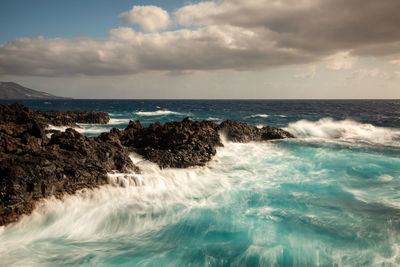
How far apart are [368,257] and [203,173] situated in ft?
24.7

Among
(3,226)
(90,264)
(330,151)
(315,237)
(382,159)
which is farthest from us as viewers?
(330,151)

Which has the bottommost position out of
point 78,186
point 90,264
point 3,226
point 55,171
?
point 90,264

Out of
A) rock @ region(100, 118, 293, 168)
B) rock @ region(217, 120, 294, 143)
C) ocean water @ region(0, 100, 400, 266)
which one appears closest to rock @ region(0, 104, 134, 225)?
ocean water @ region(0, 100, 400, 266)

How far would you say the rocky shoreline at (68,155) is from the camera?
6.97 metres

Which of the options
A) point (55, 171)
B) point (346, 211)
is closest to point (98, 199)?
point (55, 171)

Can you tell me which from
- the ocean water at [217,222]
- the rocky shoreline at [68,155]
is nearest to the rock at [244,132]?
the rocky shoreline at [68,155]

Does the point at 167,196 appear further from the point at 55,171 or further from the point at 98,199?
the point at 55,171

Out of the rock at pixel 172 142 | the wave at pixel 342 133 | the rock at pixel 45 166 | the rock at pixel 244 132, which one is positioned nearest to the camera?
the rock at pixel 45 166

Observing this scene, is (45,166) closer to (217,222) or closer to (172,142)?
(217,222)

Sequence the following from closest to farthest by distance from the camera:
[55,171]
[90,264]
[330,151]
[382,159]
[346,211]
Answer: [90,264] < [55,171] < [346,211] < [382,159] < [330,151]

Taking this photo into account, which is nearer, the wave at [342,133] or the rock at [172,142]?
the rock at [172,142]

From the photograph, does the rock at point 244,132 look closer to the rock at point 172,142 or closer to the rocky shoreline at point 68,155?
the rock at point 172,142

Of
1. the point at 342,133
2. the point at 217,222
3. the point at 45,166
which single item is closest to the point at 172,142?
the point at 217,222

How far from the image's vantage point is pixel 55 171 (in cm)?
788
